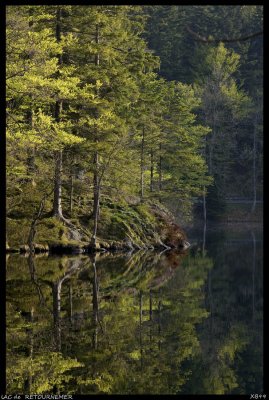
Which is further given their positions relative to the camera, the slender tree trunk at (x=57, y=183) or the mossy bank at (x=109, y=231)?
the slender tree trunk at (x=57, y=183)

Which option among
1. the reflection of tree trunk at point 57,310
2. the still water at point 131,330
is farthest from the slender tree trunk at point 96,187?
the reflection of tree trunk at point 57,310

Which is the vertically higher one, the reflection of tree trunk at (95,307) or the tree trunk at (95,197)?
the tree trunk at (95,197)

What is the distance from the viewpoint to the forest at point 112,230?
1005cm

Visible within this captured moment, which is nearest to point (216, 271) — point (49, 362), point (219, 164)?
point (49, 362)

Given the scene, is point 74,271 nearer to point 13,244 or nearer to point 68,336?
point 13,244

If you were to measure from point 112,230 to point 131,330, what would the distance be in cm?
1974

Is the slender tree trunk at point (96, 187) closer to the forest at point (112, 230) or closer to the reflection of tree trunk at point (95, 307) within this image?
the forest at point (112, 230)

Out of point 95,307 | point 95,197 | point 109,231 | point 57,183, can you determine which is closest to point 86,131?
point 57,183

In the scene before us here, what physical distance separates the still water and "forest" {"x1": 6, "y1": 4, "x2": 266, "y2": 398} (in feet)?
0.12

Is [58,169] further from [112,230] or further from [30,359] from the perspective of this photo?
[30,359]

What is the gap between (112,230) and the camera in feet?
106

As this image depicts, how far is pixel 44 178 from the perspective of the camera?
2750 cm

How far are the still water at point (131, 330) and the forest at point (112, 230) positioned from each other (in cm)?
4

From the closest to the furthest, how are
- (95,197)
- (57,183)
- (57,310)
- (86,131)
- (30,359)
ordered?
(30,359), (57,310), (57,183), (86,131), (95,197)
